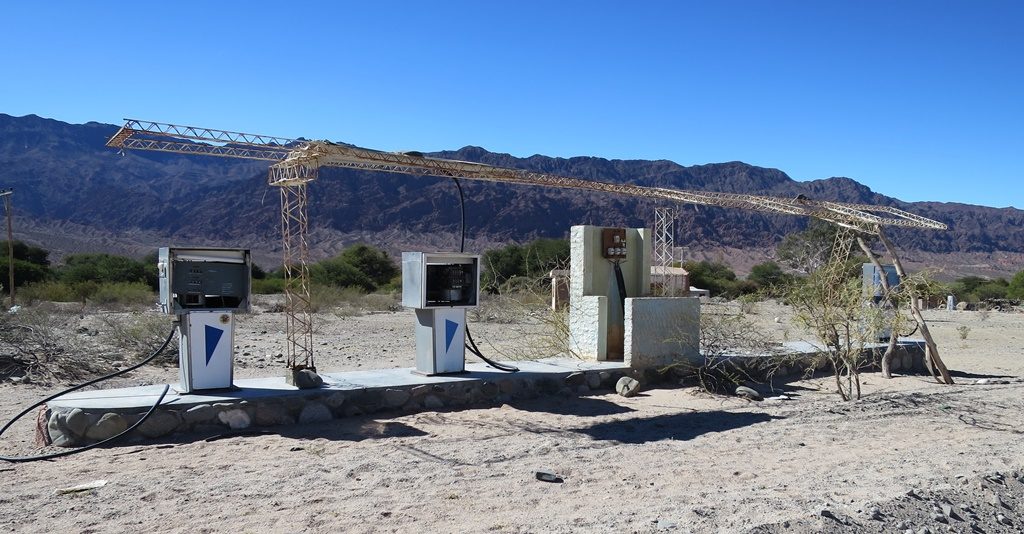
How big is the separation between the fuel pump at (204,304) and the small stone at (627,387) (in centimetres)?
526

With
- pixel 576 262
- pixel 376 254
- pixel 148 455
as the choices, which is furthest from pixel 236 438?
pixel 376 254

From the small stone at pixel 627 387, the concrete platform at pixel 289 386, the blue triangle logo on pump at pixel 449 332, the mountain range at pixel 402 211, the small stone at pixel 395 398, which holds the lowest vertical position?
the small stone at pixel 627 387

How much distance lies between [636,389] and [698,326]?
6.03 ft

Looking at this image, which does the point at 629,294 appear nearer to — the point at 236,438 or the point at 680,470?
the point at 680,470

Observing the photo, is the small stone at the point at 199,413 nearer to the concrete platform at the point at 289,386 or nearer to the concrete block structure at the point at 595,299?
the concrete platform at the point at 289,386

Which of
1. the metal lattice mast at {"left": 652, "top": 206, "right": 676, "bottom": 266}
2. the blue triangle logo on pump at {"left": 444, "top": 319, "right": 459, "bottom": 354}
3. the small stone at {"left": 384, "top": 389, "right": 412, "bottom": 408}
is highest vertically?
the metal lattice mast at {"left": 652, "top": 206, "right": 676, "bottom": 266}

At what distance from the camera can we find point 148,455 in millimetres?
7688

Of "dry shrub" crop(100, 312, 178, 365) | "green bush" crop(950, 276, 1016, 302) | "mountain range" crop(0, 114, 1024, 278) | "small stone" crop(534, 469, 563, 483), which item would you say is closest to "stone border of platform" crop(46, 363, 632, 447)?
"small stone" crop(534, 469, 563, 483)

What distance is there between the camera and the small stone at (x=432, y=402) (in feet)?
33.1

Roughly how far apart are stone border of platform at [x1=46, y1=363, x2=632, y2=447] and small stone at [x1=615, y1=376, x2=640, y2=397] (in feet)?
1.31

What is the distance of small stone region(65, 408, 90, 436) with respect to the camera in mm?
7934

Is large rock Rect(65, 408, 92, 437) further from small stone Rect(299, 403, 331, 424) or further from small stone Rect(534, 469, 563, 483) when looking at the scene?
small stone Rect(534, 469, 563, 483)

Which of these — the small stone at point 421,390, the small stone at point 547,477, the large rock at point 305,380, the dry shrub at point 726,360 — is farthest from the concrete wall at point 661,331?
the small stone at point 547,477

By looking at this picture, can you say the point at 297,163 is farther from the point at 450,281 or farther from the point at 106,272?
the point at 106,272
